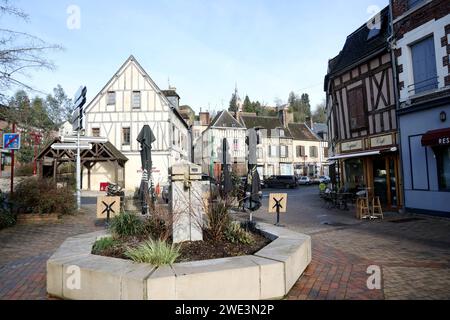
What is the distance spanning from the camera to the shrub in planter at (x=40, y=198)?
407 inches

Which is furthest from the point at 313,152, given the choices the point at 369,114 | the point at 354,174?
the point at 369,114

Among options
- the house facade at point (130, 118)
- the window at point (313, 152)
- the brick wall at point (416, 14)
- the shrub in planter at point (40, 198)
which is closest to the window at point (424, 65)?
the brick wall at point (416, 14)

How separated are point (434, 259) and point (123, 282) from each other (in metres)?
5.19

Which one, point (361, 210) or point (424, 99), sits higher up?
point (424, 99)

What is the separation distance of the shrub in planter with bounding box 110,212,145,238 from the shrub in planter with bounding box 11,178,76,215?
5647 mm

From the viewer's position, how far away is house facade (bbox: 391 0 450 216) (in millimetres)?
9992

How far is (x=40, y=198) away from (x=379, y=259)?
32.2 feet

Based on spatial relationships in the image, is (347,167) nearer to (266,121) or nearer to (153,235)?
(153,235)

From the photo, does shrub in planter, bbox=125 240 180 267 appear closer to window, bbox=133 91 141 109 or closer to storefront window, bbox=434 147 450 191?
storefront window, bbox=434 147 450 191

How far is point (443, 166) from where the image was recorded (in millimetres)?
10203

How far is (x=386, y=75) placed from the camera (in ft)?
41.2

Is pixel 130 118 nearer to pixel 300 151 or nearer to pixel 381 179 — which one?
pixel 381 179

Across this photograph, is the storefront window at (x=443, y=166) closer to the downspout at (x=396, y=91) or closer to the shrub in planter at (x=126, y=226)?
the downspout at (x=396, y=91)

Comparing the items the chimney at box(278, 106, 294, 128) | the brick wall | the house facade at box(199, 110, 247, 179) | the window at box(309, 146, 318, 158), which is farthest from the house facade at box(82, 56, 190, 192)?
the window at box(309, 146, 318, 158)
